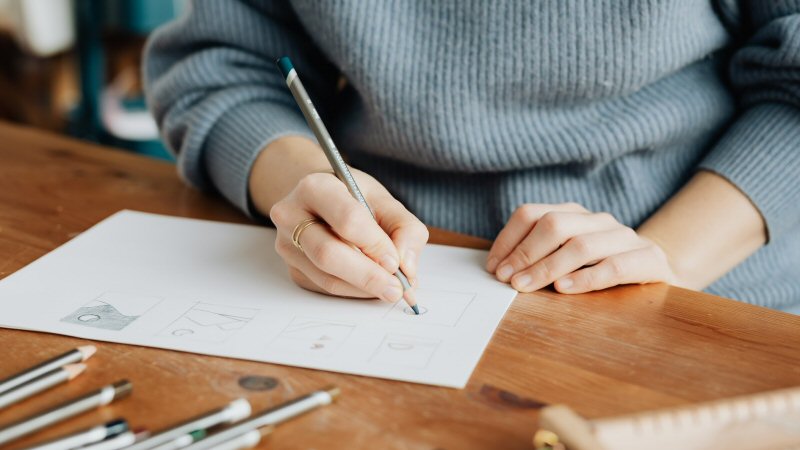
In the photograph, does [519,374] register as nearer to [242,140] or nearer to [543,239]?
[543,239]

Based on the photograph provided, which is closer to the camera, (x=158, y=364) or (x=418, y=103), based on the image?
(x=158, y=364)

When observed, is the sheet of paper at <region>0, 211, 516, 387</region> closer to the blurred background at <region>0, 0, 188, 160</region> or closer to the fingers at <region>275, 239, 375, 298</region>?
the fingers at <region>275, 239, 375, 298</region>

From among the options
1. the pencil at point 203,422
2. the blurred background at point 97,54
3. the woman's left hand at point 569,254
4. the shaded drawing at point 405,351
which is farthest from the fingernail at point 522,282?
the blurred background at point 97,54

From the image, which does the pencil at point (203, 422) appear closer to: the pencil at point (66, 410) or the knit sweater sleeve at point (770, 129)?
the pencil at point (66, 410)

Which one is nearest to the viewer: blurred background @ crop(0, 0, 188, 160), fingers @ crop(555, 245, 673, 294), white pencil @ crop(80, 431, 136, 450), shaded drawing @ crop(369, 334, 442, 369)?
white pencil @ crop(80, 431, 136, 450)

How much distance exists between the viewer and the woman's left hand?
62cm

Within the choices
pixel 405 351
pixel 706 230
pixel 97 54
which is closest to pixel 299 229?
pixel 405 351

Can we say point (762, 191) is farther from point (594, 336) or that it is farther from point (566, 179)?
point (594, 336)

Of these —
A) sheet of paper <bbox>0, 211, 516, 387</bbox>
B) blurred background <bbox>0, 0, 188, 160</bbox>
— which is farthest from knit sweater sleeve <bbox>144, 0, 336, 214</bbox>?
blurred background <bbox>0, 0, 188, 160</bbox>

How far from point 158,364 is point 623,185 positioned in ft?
1.59

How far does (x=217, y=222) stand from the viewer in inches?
30.1

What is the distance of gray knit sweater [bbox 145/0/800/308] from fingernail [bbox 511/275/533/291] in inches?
7.3

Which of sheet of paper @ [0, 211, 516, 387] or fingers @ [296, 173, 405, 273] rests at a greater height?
fingers @ [296, 173, 405, 273]

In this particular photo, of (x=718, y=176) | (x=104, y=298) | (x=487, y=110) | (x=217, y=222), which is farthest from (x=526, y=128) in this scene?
(x=104, y=298)
